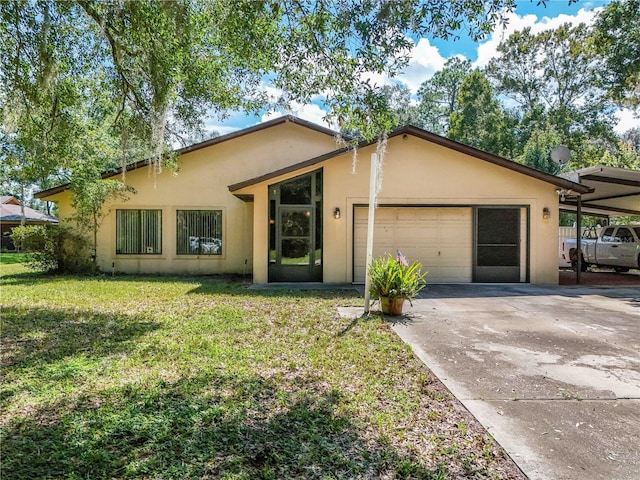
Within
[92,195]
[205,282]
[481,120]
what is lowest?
[205,282]

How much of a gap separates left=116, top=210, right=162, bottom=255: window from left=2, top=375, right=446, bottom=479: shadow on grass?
10174 mm

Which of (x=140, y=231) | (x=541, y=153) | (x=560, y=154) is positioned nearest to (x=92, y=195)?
(x=140, y=231)

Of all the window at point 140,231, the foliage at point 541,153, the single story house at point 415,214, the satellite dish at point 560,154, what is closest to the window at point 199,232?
the window at point 140,231

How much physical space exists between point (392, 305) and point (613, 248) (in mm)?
11622

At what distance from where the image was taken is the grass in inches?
98.7

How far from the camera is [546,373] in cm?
411

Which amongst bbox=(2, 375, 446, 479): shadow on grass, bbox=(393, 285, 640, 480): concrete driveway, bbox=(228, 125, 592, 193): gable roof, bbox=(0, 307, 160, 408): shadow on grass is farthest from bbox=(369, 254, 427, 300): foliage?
bbox=(228, 125, 592, 193): gable roof

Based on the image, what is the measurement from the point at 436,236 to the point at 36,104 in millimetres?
9618

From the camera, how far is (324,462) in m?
2.53

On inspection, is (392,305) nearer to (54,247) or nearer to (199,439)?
(199,439)

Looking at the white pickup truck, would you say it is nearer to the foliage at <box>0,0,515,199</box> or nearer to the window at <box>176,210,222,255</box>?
the foliage at <box>0,0,515,199</box>

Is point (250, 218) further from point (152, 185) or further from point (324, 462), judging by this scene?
point (324, 462)

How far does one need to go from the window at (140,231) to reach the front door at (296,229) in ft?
15.5

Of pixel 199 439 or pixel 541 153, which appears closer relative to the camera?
pixel 199 439
